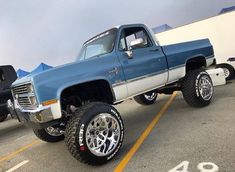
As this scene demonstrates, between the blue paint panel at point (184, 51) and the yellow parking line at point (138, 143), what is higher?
the blue paint panel at point (184, 51)

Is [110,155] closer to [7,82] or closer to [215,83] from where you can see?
[215,83]

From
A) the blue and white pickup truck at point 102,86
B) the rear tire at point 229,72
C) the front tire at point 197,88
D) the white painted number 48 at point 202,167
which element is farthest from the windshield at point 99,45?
the rear tire at point 229,72

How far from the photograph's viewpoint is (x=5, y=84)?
884cm

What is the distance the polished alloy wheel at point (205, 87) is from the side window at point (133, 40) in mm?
1815

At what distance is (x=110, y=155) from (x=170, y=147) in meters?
1.02

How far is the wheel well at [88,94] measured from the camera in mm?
5129

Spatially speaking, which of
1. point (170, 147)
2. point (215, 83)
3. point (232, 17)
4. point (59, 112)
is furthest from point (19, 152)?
point (232, 17)

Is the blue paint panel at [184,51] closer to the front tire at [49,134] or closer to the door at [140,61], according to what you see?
the door at [140,61]

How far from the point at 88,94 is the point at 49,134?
1.61 meters

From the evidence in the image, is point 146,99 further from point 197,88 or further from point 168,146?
point 168,146

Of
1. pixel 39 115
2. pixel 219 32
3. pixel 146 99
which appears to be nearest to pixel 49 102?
pixel 39 115

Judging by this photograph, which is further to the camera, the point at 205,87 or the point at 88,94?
the point at 205,87

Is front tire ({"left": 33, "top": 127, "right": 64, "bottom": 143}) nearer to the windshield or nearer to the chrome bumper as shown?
the chrome bumper

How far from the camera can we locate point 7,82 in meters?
9.03
